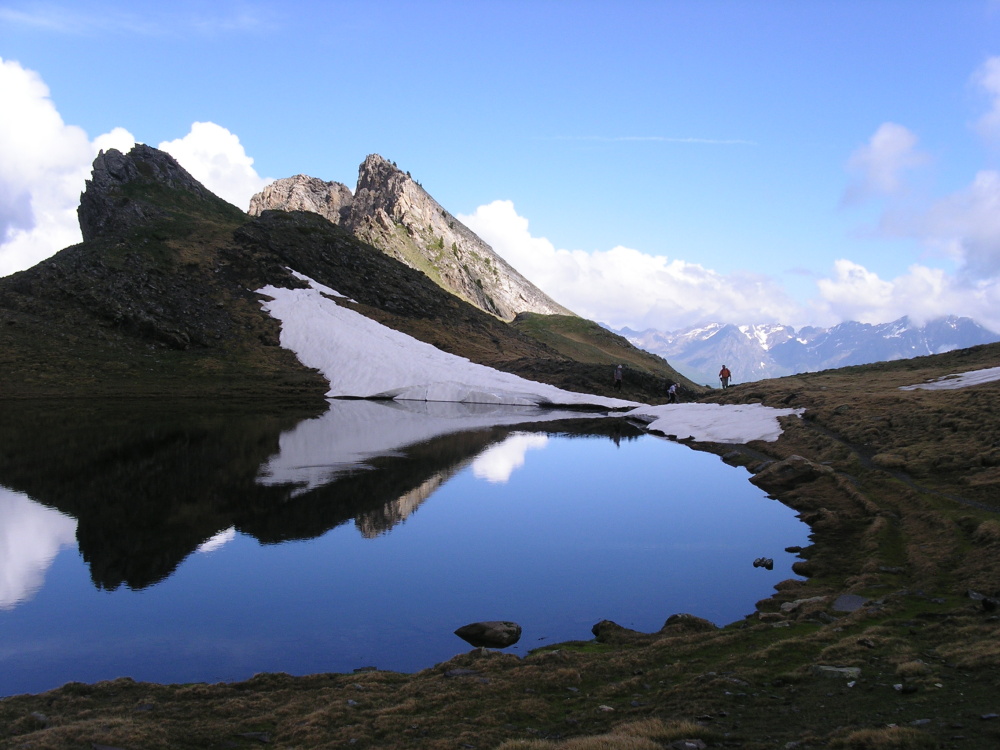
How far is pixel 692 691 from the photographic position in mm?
10859

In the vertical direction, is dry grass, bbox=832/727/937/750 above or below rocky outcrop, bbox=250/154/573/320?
below

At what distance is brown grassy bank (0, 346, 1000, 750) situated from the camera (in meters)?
9.09

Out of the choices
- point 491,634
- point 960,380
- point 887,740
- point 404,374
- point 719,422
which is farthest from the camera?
point 404,374

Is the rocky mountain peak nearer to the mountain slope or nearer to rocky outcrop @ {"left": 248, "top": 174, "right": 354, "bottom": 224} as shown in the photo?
the mountain slope

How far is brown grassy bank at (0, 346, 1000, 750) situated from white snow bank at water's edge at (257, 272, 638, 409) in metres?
51.9

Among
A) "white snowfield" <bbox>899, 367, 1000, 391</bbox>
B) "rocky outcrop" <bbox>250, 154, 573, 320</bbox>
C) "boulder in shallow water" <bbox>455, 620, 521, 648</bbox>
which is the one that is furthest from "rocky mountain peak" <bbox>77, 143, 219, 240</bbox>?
"boulder in shallow water" <bbox>455, 620, 521, 648</bbox>

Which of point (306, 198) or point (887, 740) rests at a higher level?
point (306, 198)

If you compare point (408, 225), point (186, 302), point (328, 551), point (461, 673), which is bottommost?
point (461, 673)

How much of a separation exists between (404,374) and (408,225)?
95.5 m

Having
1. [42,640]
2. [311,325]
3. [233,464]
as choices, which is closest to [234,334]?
[311,325]

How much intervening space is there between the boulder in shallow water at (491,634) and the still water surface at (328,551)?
0.30 m

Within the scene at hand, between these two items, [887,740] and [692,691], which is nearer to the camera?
[887,740]

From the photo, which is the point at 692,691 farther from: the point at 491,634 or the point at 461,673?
the point at 491,634

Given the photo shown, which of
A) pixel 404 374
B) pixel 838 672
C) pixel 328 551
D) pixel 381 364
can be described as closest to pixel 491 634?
pixel 838 672
